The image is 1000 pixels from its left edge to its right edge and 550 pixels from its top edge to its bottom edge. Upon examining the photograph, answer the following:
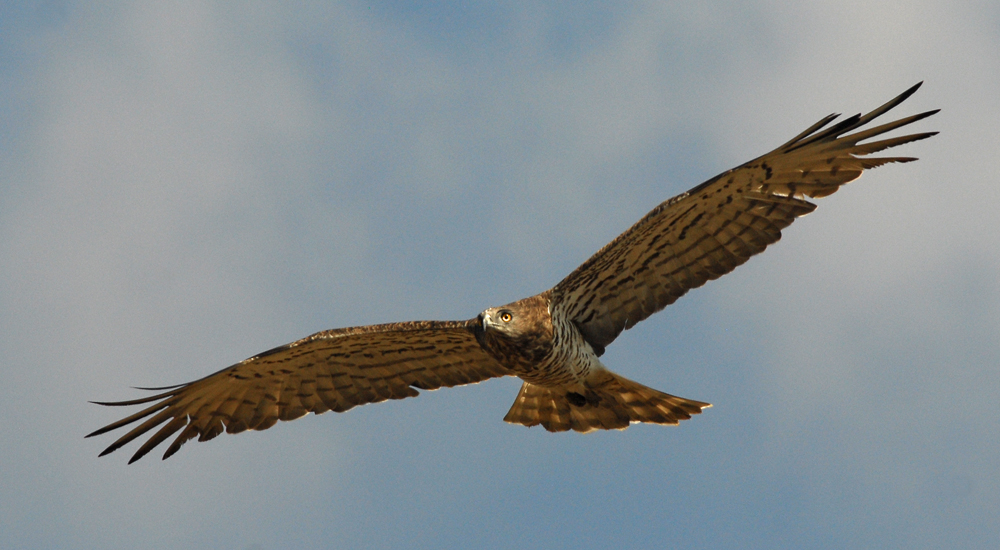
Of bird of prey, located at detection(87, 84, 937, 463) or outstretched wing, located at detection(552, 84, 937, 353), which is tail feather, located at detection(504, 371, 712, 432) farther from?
outstretched wing, located at detection(552, 84, 937, 353)

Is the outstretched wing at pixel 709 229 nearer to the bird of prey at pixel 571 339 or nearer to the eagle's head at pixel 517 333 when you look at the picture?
the bird of prey at pixel 571 339

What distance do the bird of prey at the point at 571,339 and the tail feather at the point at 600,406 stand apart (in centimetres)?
1

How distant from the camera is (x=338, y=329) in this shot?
13031mm

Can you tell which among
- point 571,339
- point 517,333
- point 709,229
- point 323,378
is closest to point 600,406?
point 571,339

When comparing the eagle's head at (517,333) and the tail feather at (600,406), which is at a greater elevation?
the eagle's head at (517,333)

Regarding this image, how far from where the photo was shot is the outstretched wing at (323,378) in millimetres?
13039

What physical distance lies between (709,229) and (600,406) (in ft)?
7.12

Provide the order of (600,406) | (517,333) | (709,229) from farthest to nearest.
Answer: (600,406) → (709,229) → (517,333)

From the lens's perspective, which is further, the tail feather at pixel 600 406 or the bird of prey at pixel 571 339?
the tail feather at pixel 600 406

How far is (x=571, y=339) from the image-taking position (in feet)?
41.2

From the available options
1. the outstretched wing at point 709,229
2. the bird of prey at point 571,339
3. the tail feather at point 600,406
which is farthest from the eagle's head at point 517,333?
the tail feather at point 600,406

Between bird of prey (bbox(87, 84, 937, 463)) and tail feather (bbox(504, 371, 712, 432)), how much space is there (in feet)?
0.04

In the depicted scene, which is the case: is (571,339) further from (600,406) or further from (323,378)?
(323,378)

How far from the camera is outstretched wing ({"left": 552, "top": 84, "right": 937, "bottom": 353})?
11.8 meters
